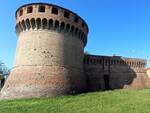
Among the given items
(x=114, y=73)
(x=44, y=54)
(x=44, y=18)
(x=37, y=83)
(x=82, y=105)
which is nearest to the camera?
(x=82, y=105)

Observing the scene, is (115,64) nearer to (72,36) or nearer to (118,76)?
(118,76)

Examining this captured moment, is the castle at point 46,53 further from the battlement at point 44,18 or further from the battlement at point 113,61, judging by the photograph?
the battlement at point 113,61

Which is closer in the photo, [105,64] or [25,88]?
[25,88]

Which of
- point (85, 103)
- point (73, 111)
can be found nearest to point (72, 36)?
point (85, 103)

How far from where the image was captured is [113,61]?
29047 mm

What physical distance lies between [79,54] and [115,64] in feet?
21.1

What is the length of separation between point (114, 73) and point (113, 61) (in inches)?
58.3

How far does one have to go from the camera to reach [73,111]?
14.7 m

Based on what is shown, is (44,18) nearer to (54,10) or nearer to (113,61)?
(54,10)

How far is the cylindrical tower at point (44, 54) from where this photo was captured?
20.0 m

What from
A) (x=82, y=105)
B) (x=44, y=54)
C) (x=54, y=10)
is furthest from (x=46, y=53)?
(x=82, y=105)

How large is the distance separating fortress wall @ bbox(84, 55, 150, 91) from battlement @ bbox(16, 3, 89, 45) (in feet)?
20.8

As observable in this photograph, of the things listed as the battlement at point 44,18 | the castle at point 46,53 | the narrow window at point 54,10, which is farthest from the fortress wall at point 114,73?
the narrow window at point 54,10

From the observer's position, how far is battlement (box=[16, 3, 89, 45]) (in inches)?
846
